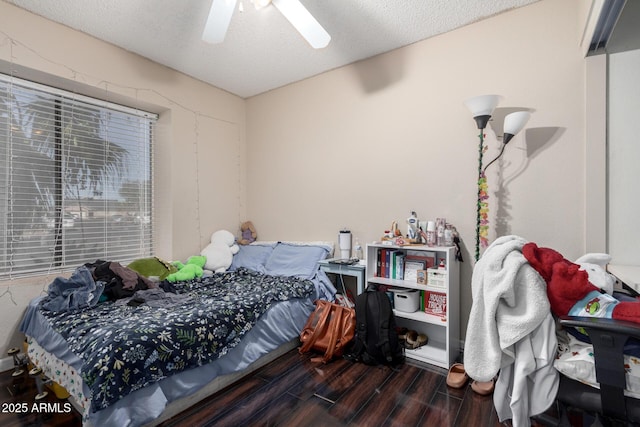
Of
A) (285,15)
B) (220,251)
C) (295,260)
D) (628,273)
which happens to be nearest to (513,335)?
(628,273)

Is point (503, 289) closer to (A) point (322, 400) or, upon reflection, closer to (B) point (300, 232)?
(A) point (322, 400)

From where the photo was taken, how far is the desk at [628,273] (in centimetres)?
139

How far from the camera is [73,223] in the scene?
2.60 meters

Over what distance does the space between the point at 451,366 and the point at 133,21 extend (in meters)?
3.54

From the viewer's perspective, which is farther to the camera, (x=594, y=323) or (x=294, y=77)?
(x=294, y=77)

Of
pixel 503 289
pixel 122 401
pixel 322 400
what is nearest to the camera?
pixel 503 289

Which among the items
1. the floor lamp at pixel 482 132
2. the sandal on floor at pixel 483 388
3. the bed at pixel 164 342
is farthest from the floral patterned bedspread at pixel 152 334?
the floor lamp at pixel 482 132

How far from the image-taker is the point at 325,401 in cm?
A: 177

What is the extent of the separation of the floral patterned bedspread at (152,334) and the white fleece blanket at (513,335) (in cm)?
140

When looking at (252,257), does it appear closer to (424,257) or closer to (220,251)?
(220,251)

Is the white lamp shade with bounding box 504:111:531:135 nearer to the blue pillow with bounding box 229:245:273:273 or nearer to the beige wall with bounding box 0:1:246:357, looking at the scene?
the blue pillow with bounding box 229:245:273:273

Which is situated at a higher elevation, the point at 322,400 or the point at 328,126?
the point at 328,126

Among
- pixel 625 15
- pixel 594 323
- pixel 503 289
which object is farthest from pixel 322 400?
pixel 625 15

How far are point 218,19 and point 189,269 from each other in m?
2.13
